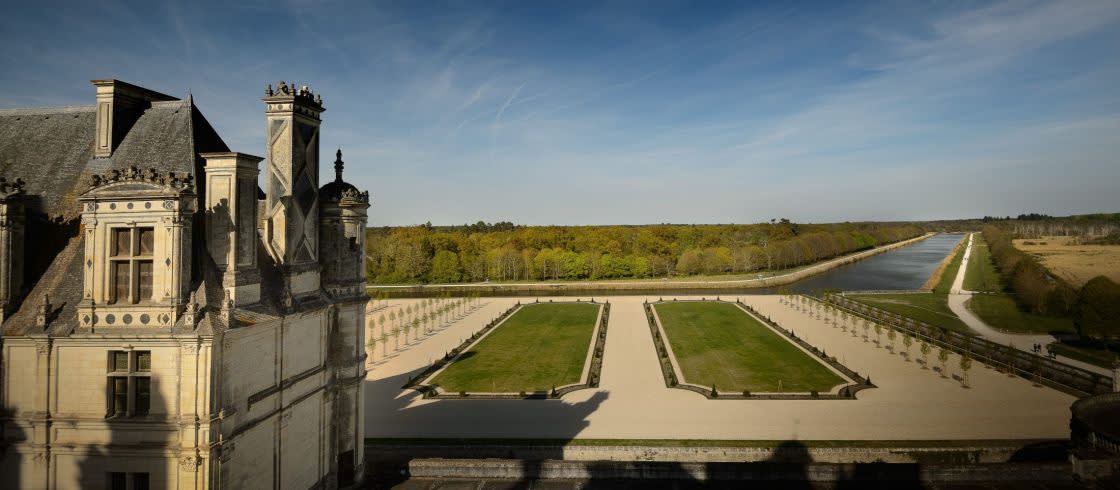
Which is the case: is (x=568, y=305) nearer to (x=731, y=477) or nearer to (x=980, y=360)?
(x=980, y=360)

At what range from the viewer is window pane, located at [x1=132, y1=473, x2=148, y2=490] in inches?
366

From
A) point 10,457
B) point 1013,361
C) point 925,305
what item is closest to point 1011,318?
point 925,305

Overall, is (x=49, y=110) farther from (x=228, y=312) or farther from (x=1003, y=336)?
(x=1003, y=336)

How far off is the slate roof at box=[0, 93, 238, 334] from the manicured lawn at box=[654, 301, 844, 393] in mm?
25677

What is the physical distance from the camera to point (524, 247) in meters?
110

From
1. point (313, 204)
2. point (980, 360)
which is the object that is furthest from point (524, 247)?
point (313, 204)

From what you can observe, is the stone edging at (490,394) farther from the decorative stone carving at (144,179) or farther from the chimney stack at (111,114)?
the decorative stone carving at (144,179)

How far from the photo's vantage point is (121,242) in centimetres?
925

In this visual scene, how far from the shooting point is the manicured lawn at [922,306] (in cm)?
4838

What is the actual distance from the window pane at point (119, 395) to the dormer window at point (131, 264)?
1.28 meters

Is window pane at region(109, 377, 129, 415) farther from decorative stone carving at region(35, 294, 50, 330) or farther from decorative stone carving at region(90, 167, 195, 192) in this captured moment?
decorative stone carving at region(90, 167, 195, 192)

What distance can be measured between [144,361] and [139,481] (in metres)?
1.95

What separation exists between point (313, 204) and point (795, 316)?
1918 inches

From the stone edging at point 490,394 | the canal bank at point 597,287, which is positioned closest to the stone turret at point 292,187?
the stone edging at point 490,394
